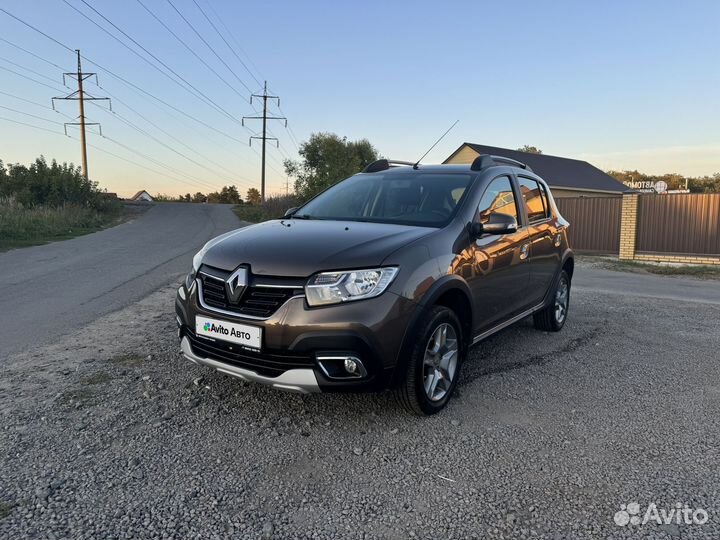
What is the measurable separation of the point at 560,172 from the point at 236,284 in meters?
36.1

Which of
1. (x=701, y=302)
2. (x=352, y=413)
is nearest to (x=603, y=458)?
(x=352, y=413)

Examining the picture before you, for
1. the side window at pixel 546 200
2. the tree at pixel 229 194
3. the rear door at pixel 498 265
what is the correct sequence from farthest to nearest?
1. the tree at pixel 229 194
2. the side window at pixel 546 200
3. the rear door at pixel 498 265

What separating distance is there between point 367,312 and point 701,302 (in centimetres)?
808

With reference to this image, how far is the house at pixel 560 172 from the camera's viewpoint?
Result: 3250 cm

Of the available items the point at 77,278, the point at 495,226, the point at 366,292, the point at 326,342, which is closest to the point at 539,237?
the point at 495,226

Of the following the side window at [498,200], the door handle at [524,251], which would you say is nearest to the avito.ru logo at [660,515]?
the side window at [498,200]

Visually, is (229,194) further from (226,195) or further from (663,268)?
(663,268)

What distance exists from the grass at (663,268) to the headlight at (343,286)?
1307cm

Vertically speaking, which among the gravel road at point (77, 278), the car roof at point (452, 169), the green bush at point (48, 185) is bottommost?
the gravel road at point (77, 278)

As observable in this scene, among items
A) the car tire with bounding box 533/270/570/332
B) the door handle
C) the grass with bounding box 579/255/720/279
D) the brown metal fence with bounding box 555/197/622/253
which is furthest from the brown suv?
the brown metal fence with bounding box 555/197/622/253

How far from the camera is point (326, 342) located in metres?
3.04

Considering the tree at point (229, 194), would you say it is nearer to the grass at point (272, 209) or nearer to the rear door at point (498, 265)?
the grass at point (272, 209)

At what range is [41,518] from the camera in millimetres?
2398

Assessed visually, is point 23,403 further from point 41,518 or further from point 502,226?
point 502,226
